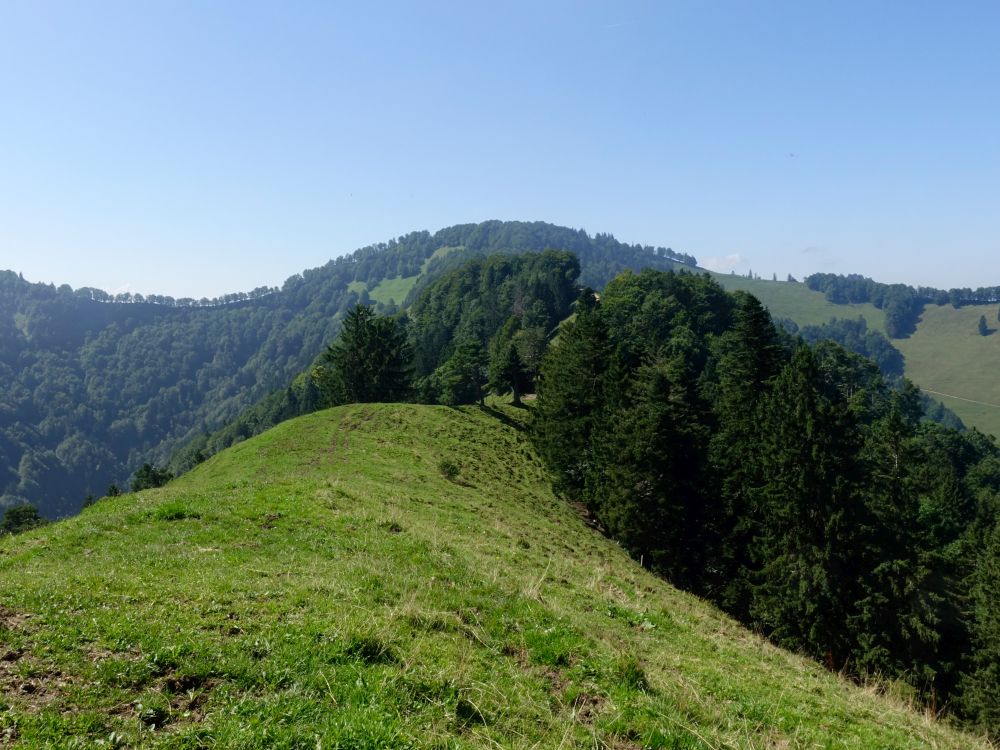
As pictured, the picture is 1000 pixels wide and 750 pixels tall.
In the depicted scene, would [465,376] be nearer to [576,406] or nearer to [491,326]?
[576,406]

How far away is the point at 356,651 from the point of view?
30.1 ft

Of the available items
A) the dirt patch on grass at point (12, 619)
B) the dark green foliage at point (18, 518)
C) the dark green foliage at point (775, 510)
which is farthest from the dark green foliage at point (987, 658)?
the dark green foliage at point (18, 518)

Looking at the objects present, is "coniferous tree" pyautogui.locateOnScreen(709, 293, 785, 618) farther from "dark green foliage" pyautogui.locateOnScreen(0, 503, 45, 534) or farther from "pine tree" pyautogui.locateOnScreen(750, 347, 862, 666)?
"dark green foliage" pyautogui.locateOnScreen(0, 503, 45, 534)

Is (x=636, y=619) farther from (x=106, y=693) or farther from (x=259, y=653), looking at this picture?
(x=106, y=693)

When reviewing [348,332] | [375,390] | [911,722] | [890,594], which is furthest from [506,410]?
[911,722]

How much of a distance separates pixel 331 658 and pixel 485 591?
5617 millimetres

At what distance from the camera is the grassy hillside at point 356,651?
7.27 metres

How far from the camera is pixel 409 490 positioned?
34.7m

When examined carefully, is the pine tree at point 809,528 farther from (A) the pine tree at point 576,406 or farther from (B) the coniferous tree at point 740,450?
(A) the pine tree at point 576,406

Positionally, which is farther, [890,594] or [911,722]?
[890,594]

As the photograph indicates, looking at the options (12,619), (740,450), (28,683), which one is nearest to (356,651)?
→ (28,683)

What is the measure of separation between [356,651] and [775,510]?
33.4m

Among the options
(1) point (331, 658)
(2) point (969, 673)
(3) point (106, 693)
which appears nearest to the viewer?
(3) point (106, 693)

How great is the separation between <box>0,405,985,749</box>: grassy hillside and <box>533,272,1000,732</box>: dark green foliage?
19.8m
